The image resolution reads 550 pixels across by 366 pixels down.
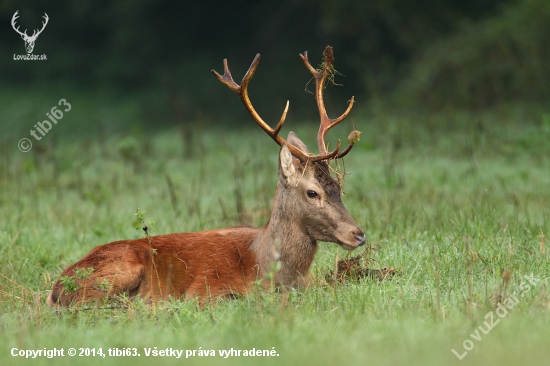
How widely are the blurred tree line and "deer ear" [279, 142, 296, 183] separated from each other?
10968 mm

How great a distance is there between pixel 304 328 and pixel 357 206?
14.5 ft

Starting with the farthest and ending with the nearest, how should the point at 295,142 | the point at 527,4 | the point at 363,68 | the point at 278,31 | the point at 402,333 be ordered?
the point at 278,31
the point at 363,68
the point at 527,4
the point at 295,142
the point at 402,333

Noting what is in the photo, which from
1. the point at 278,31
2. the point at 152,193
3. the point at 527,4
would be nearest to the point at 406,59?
the point at 278,31

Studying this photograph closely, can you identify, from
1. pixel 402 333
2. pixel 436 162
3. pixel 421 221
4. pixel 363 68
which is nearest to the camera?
pixel 402 333

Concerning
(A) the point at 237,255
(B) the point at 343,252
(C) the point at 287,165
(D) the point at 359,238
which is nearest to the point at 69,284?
(A) the point at 237,255

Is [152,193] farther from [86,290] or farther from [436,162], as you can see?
[86,290]

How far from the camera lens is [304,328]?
4441mm

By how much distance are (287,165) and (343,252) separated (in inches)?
43.0

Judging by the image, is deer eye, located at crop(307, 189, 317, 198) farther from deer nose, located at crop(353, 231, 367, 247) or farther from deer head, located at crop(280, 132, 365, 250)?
deer nose, located at crop(353, 231, 367, 247)

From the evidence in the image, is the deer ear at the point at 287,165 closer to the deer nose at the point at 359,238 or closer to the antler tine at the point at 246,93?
the antler tine at the point at 246,93

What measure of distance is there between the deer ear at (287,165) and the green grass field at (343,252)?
2.26 feet

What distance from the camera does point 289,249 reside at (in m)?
5.87

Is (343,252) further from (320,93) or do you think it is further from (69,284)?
(69,284)

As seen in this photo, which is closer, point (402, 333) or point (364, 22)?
point (402, 333)
